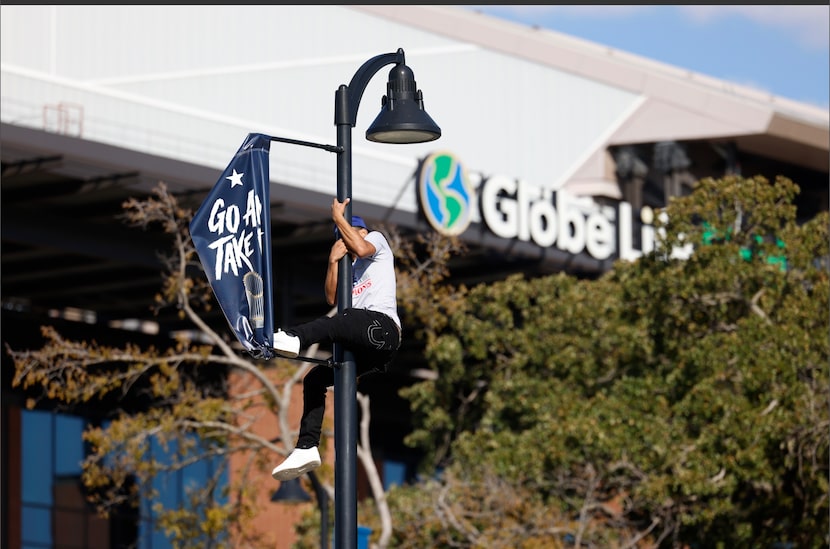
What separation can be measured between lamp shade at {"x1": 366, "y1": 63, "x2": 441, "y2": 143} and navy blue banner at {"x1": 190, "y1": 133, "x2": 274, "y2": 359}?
100 centimetres

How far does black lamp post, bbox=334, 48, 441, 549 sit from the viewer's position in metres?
9.92

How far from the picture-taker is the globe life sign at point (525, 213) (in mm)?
34969

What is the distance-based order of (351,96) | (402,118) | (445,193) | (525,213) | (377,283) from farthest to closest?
(525,213) < (445,193) < (402,118) < (351,96) < (377,283)

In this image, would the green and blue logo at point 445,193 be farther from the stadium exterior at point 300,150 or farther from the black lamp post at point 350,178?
the black lamp post at point 350,178

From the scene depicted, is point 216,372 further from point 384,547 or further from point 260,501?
point 384,547

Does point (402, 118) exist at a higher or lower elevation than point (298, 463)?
higher

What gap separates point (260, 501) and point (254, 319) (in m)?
30.2

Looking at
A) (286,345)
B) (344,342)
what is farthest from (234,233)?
(344,342)

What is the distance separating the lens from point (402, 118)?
36.0ft

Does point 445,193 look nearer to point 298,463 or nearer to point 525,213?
point 525,213

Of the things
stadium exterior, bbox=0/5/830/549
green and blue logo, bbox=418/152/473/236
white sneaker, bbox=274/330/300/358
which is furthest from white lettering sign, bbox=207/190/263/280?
green and blue logo, bbox=418/152/473/236

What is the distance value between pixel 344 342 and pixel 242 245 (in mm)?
860

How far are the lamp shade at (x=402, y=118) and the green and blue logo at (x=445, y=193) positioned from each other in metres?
22.8

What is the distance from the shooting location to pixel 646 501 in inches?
1013
